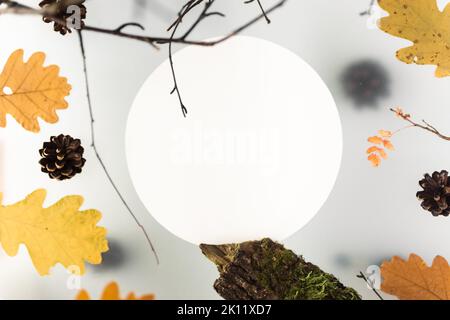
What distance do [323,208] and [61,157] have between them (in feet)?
1.19

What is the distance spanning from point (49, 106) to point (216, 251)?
0.28 m

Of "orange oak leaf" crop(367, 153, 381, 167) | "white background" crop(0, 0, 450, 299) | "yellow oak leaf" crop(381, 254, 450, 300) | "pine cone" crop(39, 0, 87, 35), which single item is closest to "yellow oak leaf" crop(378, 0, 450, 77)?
"white background" crop(0, 0, 450, 299)

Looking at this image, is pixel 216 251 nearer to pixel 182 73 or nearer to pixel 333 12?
pixel 182 73

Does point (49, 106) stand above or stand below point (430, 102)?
above

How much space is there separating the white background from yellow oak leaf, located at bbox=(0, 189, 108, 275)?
0.10ft

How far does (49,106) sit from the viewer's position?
1.76 ft

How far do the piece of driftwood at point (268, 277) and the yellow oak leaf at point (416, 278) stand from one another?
6cm

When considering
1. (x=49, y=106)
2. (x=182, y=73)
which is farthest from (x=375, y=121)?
(x=49, y=106)

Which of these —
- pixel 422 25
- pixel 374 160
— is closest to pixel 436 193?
pixel 374 160

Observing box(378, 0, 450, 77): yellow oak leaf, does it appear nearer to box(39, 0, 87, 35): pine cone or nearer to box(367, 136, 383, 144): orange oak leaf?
box(367, 136, 383, 144): orange oak leaf

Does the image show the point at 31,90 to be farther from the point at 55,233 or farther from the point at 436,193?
the point at 436,193

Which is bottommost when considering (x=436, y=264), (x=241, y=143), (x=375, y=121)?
(x=436, y=264)

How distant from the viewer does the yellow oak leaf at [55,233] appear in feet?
1.70

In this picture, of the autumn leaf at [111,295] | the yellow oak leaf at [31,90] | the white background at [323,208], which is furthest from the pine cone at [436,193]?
the yellow oak leaf at [31,90]
